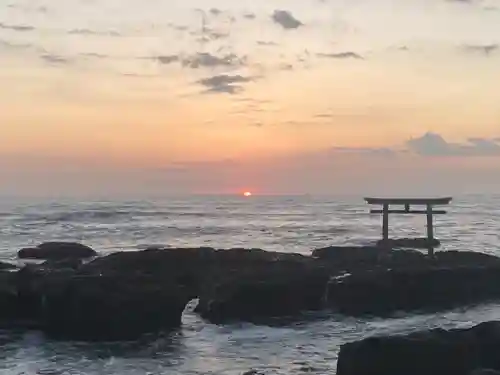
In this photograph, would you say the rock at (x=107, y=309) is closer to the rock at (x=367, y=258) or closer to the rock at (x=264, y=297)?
the rock at (x=264, y=297)

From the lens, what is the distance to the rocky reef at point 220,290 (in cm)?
1984

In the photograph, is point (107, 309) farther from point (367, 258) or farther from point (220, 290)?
point (367, 258)

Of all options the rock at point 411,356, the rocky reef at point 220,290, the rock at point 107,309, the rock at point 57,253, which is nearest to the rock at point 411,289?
the rocky reef at point 220,290

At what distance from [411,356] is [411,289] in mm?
10982

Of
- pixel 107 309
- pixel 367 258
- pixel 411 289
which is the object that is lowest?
pixel 411 289

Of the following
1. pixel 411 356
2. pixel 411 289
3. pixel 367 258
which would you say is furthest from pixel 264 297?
pixel 367 258

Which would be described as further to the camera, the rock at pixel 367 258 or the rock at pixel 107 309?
the rock at pixel 367 258

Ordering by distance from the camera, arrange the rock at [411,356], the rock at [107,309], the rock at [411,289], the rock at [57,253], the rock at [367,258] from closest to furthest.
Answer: the rock at [411,356]
the rock at [107,309]
the rock at [411,289]
the rock at [367,258]
the rock at [57,253]

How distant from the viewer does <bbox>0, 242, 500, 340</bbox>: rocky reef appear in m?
19.8

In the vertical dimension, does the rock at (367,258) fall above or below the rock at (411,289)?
above

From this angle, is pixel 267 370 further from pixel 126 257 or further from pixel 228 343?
pixel 126 257

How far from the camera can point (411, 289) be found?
79.8ft

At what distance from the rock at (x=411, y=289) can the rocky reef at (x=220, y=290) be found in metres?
0.04

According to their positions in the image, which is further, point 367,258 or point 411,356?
point 367,258
